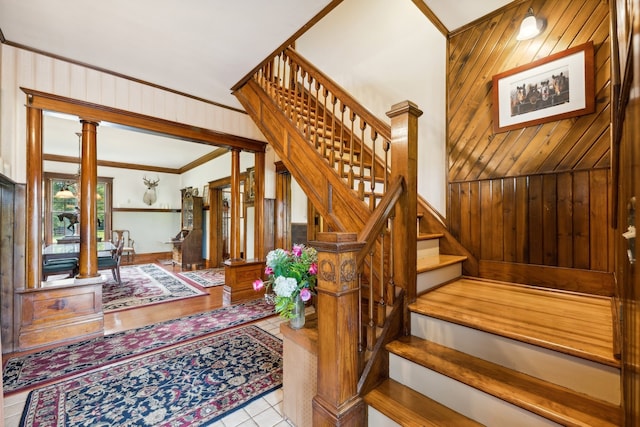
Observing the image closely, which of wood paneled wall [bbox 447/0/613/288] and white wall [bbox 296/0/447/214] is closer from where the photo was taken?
wood paneled wall [bbox 447/0/613/288]

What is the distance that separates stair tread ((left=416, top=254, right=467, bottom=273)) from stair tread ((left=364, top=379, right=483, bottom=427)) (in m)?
0.74

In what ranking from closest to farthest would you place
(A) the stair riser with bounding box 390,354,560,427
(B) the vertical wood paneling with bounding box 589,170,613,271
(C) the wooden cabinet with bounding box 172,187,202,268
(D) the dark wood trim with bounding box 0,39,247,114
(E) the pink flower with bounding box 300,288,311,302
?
(A) the stair riser with bounding box 390,354,560,427 < (E) the pink flower with bounding box 300,288,311,302 < (B) the vertical wood paneling with bounding box 589,170,613,271 < (D) the dark wood trim with bounding box 0,39,247,114 < (C) the wooden cabinet with bounding box 172,187,202,268

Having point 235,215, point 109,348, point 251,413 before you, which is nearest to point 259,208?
point 235,215

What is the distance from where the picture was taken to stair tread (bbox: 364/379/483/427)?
1.22m

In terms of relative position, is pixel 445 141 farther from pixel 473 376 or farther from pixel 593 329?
pixel 473 376

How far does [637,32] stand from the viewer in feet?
1.65

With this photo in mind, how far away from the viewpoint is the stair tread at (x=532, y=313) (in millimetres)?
1211

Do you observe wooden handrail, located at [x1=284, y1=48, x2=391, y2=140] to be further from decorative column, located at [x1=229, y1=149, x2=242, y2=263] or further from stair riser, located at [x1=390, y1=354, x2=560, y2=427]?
decorative column, located at [x1=229, y1=149, x2=242, y2=263]

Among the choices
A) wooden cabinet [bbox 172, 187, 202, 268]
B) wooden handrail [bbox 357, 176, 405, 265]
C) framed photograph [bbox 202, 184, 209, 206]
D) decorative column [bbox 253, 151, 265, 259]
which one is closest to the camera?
wooden handrail [bbox 357, 176, 405, 265]

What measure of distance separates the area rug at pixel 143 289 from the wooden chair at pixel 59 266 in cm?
64

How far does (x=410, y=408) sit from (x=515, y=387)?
47 cm

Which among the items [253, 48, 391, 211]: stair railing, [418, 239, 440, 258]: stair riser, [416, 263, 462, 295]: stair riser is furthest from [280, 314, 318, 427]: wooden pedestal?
[418, 239, 440, 258]: stair riser

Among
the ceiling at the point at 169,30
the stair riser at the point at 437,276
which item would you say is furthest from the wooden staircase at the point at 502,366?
the ceiling at the point at 169,30

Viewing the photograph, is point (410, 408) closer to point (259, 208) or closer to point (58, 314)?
point (58, 314)
